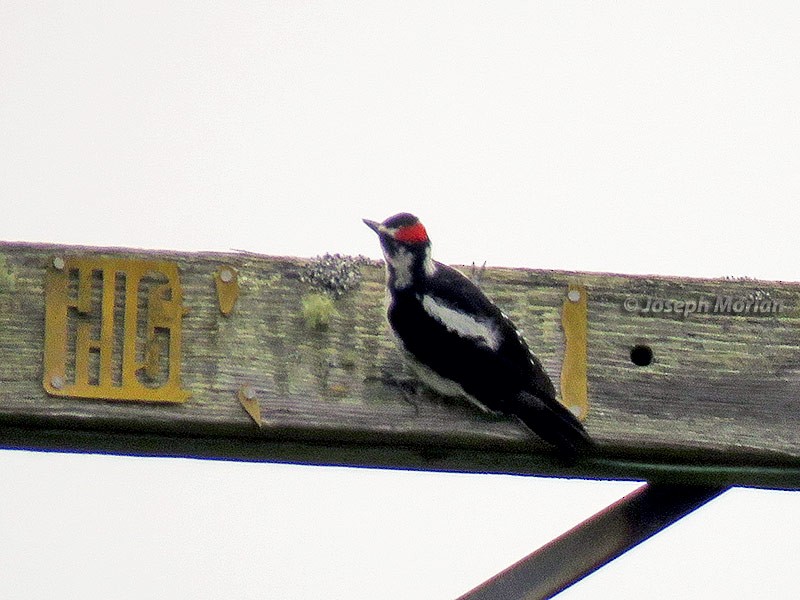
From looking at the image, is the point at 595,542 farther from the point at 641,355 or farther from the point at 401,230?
the point at 401,230

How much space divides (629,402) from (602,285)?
21 centimetres

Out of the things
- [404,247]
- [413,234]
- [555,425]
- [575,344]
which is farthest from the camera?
[413,234]

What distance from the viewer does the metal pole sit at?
2.84m

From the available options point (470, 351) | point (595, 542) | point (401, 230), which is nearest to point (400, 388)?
point (470, 351)

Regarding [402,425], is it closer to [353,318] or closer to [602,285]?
[353,318]

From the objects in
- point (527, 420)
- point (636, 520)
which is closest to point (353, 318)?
point (527, 420)

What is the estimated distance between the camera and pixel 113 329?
9.63 feet

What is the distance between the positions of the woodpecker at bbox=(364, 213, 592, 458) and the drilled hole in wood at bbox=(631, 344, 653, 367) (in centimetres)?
16

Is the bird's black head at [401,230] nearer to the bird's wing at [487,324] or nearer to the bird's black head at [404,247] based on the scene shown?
the bird's black head at [404,247]

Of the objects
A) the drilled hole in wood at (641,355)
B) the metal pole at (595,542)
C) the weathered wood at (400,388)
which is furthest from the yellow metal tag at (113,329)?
the drilled hole in wood at (641,355)

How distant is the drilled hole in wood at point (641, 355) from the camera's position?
3.04 m

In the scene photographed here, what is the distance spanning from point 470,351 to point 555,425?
0.80 ft

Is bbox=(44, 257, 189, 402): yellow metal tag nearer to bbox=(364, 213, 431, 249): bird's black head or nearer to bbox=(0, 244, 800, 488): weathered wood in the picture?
bbox=(0, 244, 800, 488): weathered wood

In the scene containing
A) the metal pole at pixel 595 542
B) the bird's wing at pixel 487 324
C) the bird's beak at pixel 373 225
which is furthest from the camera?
the bird's beak at pixel 373 225
